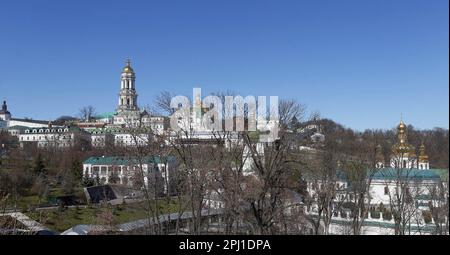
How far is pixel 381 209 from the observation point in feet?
52.6

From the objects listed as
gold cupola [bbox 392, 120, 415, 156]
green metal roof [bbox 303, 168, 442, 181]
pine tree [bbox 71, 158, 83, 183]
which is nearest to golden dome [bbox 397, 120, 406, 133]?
gold cupola [bbox 392, 120, 415, 156]

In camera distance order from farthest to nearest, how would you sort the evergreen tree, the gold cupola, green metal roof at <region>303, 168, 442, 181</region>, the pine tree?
the gold cupola, the pine tree, the evergreen tree, green metal roof at <region>303, 168, 442, 181</region>

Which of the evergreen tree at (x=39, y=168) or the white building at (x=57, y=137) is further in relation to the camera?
the white building at (x=57, y=137)

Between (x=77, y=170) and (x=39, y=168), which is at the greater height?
(x=39, y=168)

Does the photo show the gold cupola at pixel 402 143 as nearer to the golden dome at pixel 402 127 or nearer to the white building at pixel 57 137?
the golden dome at pixel 402 127

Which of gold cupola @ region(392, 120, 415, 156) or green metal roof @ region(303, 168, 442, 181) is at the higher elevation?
gold cupola @ region(392, 120, 415, 156)

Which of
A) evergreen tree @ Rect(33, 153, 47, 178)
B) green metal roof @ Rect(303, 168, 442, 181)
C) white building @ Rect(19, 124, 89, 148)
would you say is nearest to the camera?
green metal roof @ Rect(303, 168, 442, 181)

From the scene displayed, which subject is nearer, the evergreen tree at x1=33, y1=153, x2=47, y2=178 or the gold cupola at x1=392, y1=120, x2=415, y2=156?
the evergreen tree at x1=33, y1=153, x2=47, y2=178

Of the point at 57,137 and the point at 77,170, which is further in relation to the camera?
the point at 57,137

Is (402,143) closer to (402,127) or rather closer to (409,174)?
(402,127)

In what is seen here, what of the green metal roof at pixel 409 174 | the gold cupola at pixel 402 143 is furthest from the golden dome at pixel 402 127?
the green metal roof at pixel 409 174

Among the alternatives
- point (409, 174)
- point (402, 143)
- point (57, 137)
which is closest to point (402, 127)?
point (402, 143)

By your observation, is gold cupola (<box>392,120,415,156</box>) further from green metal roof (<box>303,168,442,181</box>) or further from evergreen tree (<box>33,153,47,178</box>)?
evergreen tree (<box>33,153,47,178</box>)
